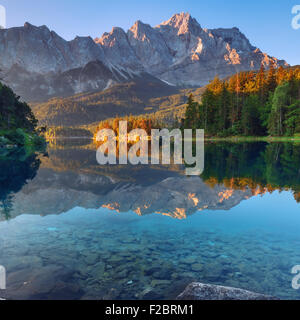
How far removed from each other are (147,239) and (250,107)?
86933 millimetres

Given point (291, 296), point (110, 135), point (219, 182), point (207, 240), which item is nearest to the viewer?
point (291, 296)

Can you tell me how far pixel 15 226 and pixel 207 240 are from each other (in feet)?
27.5

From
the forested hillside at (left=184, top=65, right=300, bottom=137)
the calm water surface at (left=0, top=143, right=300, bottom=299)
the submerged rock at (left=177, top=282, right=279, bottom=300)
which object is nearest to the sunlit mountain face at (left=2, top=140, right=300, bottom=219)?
the calm water surface at (left=0, top=143, right=300, bottom=299)

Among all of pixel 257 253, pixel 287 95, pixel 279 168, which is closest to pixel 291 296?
pixel 257 253

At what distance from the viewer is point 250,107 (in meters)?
85.2

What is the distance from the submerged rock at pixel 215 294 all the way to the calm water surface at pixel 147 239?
626 millimetres

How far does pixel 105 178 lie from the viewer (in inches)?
898

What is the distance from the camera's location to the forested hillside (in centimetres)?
7712

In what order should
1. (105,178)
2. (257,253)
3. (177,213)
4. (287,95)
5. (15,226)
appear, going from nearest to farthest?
1. (257,253)
2. (15,226)
3. (177,213)
4. (105,178)
5. (287,95)

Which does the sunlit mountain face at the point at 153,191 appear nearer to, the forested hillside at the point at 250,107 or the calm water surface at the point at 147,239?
the calm water surface at the point at 147,239

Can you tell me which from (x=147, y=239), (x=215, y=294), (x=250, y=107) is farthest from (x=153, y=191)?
(x=250, y=107)

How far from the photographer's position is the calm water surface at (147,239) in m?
6.34

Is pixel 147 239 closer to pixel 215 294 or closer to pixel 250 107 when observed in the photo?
pixel 215 294

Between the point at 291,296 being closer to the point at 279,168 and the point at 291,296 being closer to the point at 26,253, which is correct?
the point at 26,253
